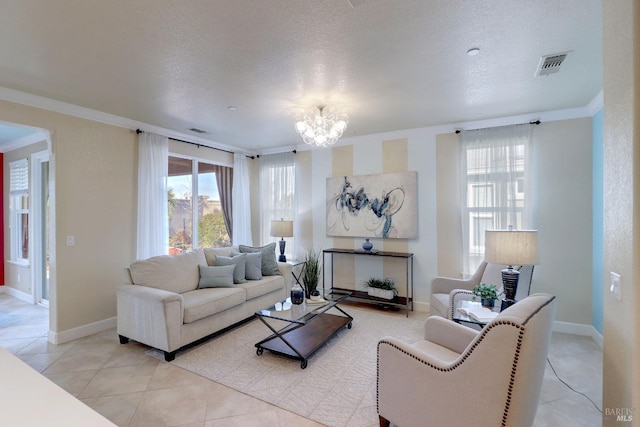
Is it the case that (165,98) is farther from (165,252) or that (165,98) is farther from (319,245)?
(319,245)

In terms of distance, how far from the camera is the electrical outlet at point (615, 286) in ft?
4.40

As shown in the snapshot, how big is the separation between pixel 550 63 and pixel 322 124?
2071 millimetres

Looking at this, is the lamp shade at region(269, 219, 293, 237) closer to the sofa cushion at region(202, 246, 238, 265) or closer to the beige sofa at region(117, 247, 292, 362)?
the sofa cushion at region(202, 246, 238, 265)

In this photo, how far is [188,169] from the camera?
5027mm

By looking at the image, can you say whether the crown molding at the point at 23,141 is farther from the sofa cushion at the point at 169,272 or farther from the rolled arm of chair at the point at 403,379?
the rolled arm of chair at the point at 403,379

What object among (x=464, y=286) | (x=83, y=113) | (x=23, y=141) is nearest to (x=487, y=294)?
(x=464, y=286)

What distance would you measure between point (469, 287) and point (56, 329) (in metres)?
4.82

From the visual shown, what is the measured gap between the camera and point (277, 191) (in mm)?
5711

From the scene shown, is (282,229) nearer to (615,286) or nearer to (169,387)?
(169,387)

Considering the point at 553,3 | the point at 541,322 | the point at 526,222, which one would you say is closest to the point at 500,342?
the point at 541,322

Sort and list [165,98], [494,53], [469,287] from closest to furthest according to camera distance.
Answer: [494,53] < [165,98] < [469,287]

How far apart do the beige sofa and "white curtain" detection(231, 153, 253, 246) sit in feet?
4.61

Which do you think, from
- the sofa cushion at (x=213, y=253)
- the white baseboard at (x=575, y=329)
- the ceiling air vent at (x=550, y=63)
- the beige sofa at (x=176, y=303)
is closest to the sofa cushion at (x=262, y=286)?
the beige sofa at (x=176, y=303)

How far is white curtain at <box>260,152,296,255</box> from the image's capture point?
5582mm
